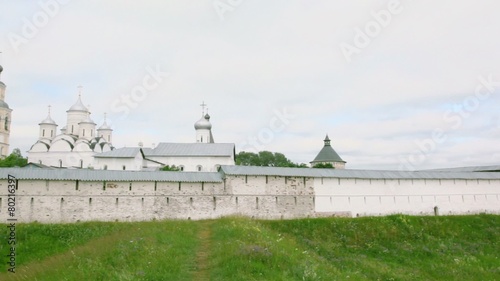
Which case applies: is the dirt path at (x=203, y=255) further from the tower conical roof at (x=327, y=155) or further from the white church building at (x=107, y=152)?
the tower conical roof at (x=327, y=155)

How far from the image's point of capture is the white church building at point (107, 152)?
2827 cm

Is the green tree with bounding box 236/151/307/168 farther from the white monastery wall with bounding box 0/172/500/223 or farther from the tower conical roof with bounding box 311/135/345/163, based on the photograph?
the white monastery wall with bounding box 0/172/500/223

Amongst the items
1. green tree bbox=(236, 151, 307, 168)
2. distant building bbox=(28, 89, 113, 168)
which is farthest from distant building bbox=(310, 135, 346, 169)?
distant building bbox=(28, 89, 113, 168)

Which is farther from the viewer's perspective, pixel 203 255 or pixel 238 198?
pixel 238 198

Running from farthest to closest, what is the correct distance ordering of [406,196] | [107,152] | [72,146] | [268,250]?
[72,146] < [107,152] < [406,196] < [268,250]

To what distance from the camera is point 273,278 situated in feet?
23.0

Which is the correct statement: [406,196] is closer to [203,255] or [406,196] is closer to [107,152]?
[203,255]

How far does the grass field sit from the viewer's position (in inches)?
306

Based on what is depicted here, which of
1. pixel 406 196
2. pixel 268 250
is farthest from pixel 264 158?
pixel 268 250

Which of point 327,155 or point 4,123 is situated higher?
point 4,123

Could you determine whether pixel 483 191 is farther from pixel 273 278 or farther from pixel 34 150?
pixel 34 150

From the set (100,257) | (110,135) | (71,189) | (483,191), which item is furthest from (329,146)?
(100,257)

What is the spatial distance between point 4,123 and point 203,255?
34859mm

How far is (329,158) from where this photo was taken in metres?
46.0
